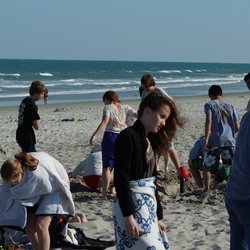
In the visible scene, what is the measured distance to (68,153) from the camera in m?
10.7

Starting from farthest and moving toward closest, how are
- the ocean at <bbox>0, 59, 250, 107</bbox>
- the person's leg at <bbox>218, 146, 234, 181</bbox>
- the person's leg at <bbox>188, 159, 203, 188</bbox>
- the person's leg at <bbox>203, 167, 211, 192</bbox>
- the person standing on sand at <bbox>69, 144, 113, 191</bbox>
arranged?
1. the ocean at <bbox>0, 59, 250, 107</bbox>
2. the person's leg at <bbox>188, 159, 203, 188</bbox>
3. the person standing on sand at <bbox>69, 144, 113, 191</bbox>
4. the person's leg at <bbox>203, 167, 211, 192</bbox>
5. the person's leg at <bbox>218, 146, 234, 181</bbox>

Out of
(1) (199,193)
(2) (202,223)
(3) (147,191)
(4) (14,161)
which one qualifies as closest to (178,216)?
(2) (202,223)

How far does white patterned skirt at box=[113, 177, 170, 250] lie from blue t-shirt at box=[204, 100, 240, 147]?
11.8ft

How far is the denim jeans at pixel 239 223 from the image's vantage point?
10.6 ft

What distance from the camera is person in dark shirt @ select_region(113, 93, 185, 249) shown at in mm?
3205

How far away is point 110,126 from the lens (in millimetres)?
6875

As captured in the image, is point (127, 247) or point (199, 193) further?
point (199, 193)

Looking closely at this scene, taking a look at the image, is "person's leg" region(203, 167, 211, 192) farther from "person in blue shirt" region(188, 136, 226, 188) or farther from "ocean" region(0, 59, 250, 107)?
"ocean" region(0, 59, 250, 107)

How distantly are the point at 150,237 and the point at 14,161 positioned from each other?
142 centimetres

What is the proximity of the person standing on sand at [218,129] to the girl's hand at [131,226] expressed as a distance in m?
3.72

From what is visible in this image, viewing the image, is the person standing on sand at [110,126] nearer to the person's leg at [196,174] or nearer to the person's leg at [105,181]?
the person's leg at [105,181]

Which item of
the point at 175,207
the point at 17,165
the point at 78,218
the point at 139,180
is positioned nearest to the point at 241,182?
the point at 139,180

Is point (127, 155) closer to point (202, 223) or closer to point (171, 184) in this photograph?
point (202, 223)

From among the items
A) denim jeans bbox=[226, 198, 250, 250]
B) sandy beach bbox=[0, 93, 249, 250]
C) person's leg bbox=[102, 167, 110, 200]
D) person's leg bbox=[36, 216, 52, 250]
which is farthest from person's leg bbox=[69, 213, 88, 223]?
denim jeans bbox=[226, 198, 250, 250]
